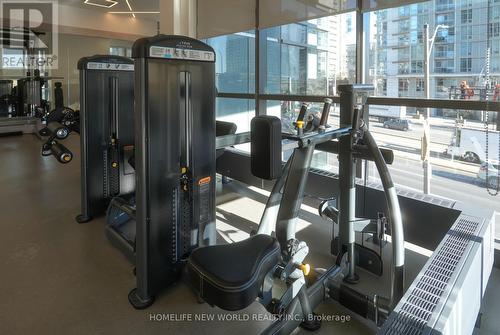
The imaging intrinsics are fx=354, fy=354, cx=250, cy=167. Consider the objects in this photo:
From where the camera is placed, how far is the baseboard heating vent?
1.28m

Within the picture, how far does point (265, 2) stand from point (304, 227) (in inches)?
109

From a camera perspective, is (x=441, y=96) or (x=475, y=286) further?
(x=441, y=96)

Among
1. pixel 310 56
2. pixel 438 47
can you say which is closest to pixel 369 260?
pixel 438 47

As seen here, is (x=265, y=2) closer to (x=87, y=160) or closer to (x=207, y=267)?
(x=87, y=160)

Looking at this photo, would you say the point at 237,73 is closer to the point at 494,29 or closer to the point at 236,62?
the point at 236,62

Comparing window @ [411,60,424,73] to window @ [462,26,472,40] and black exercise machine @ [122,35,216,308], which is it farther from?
black exercise machine @ [122,35,216,308]

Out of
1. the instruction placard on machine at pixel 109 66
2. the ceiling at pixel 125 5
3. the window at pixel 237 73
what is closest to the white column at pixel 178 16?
the window at pixel 237 73

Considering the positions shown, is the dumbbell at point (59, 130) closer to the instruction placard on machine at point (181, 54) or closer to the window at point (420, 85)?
the instruction placard on machine at point (181, 54)

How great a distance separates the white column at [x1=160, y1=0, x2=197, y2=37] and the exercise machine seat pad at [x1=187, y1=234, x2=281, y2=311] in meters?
4.52

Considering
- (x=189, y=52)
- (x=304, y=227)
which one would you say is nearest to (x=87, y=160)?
(x=189, y=52)

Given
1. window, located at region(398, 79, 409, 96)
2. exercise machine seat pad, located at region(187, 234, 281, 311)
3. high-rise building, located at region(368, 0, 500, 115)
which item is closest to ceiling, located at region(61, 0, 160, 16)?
high-rise building, located at region(368, 0, 500, 115)

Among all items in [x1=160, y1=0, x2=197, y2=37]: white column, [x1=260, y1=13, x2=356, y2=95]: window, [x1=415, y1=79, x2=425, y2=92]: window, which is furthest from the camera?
[x1=160, y1=0, x2=197, y2=37]: white column

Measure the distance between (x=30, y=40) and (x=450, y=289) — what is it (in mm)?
11637

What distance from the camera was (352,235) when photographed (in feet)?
7.39
